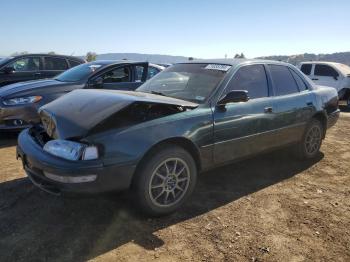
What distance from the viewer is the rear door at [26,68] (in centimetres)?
898

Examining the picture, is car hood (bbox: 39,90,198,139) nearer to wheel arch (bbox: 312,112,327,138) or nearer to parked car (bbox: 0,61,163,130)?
parked car (bbox: 0,61,163,130)

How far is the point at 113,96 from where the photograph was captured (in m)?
3.91

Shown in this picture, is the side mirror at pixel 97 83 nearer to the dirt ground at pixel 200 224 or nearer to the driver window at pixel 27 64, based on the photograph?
the dirt ground at pixel 200 224

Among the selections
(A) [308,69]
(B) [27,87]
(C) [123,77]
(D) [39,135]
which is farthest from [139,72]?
(A) [308,69]

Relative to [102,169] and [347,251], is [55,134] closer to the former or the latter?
[102,169]

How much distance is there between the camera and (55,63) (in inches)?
374

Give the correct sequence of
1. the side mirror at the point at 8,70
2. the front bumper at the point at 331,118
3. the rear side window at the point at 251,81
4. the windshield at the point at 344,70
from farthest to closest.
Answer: the windshield at the point at 344,70
the side mirror at the point at 8,70
the front bumper at the point at 331,118
the rear side window at the point at 251,81

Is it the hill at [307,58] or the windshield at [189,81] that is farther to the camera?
the hill at [307,58]

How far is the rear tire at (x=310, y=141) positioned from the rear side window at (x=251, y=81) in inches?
47.1

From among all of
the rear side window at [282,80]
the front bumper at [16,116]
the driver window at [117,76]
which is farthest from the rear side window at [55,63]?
the rear side window at [282,80]

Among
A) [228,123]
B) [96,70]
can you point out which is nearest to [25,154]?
[228,123]

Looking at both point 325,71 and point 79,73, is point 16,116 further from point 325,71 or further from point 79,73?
point 325,71

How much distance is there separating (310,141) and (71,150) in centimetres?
391

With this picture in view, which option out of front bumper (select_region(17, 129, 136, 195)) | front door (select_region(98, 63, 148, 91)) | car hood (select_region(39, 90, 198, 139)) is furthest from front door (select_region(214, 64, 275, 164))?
front door (select_region(98, 63, 148, 91))
